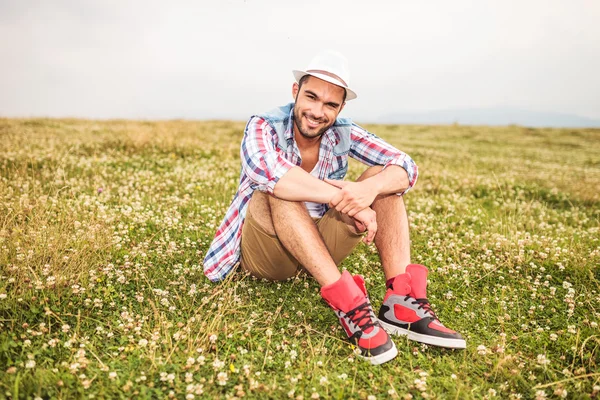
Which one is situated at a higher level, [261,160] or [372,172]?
[261,160]

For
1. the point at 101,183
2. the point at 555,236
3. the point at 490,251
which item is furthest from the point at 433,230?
the point at 101,183

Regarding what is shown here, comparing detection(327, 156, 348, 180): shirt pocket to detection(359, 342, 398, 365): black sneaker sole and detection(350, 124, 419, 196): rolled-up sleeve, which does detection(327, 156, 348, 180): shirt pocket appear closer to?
detection(350, 124, 419, 196): rolled-up sleeve

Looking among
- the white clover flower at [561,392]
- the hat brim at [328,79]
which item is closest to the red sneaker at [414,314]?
the white clover flower at [561,392]

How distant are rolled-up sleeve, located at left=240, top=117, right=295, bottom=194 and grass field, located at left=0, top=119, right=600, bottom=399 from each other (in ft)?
4.04

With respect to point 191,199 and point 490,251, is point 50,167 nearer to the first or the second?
point 191,199

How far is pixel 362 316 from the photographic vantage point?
4.18 meters

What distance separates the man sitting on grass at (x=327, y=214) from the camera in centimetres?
433

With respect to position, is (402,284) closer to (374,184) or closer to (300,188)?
(374,184)

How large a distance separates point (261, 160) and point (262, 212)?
586 millimetres

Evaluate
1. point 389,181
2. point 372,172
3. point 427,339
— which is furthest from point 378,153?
point 427,339

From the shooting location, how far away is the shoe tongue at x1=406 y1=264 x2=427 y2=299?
4.56 m

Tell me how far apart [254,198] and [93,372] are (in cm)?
224

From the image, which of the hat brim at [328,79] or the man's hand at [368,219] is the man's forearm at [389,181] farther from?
the hat brim at [328,79]

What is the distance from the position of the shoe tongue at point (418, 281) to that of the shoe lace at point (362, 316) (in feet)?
2.01
